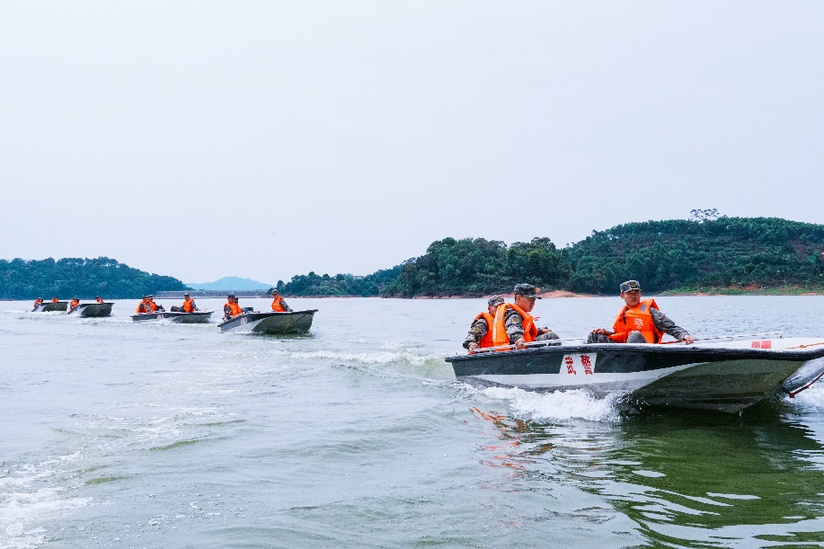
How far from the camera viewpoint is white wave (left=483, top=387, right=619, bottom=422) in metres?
9.74

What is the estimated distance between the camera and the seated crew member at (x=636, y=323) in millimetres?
10039

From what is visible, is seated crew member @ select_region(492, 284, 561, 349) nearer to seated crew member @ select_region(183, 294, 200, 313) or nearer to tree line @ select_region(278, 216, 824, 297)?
seated crew member @ select_region(183, 294, 200, 313)

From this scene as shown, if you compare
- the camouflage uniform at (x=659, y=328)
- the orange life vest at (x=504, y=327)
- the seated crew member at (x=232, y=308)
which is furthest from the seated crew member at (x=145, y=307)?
the camouflage uniform at (x=659, y=328)

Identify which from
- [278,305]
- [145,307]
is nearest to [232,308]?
[278,305]

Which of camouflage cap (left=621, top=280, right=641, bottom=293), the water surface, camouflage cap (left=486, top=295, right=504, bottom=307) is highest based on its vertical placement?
camouflage cap (left=621, top=280, right=641, bottom=293)

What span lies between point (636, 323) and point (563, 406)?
1.46 metres

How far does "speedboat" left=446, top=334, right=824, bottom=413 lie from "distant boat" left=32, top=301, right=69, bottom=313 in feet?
145

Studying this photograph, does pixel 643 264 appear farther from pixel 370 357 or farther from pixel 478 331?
pixel 478 331

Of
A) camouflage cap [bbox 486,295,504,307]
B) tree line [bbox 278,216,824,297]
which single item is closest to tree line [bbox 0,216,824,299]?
tree line [bbox 278,216,824,297]

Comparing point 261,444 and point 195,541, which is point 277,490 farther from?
point 261,444

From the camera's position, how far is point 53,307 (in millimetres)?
49094

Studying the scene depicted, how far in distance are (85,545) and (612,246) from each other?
11635cm

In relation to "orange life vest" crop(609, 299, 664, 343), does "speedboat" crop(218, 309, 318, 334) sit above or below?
below

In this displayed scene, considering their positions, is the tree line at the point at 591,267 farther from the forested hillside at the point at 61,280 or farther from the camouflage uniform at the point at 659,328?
the camouflage uniform at the point at 659,328
